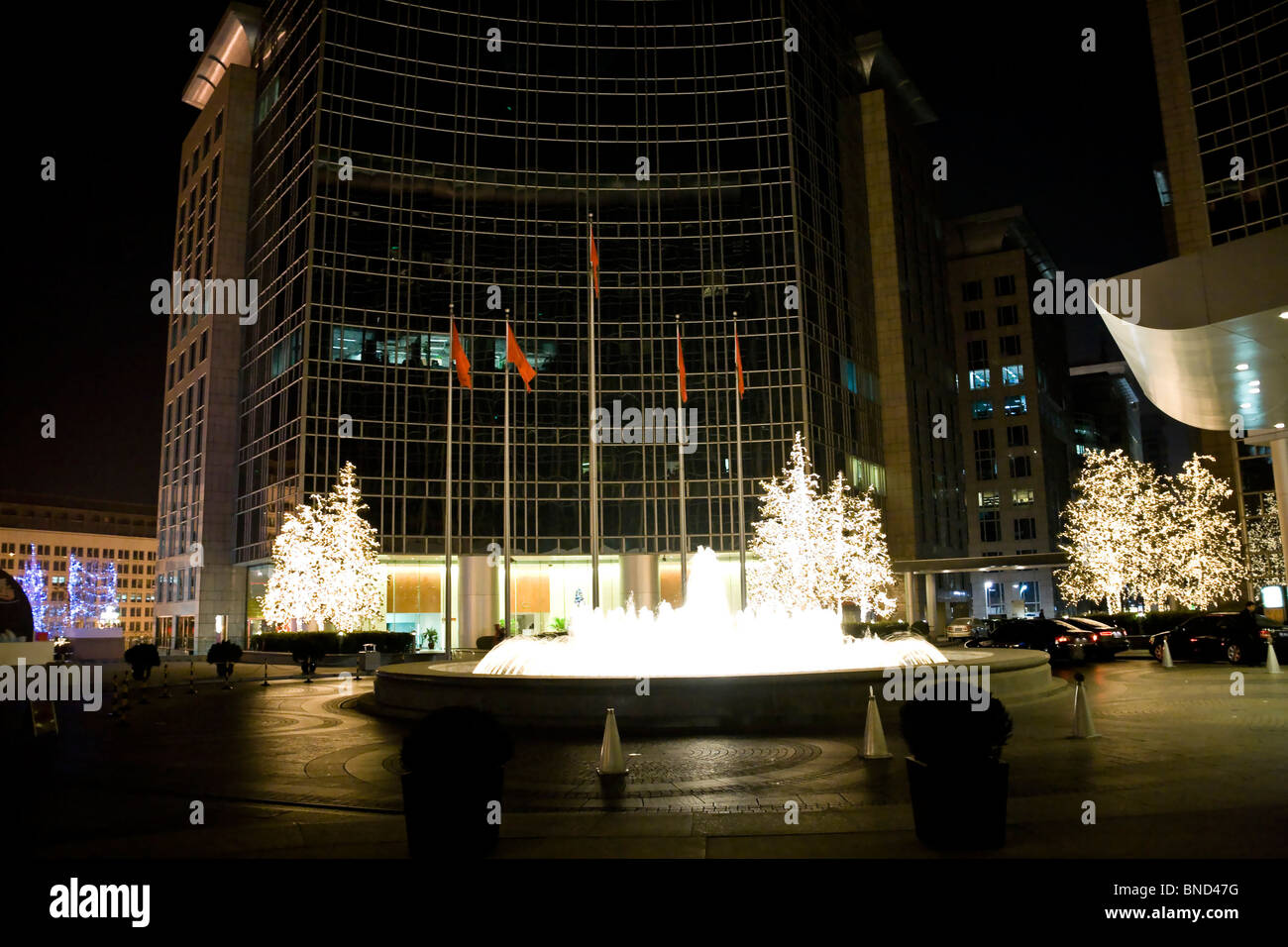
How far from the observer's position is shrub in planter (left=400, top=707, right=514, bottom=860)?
7.30m

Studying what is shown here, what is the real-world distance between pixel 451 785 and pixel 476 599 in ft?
139

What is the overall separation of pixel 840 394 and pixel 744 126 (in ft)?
68.2

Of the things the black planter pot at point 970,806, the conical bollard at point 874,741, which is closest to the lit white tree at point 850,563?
the conical bollard at point 874,741

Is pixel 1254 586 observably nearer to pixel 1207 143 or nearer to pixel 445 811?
pixel 1207 143

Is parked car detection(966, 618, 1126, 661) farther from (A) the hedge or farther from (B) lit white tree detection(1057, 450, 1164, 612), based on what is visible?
(A) the hedge

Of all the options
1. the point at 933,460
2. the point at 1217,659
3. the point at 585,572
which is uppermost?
the point at 933,460

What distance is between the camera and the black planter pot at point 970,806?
24.0ft

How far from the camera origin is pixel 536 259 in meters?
66.5

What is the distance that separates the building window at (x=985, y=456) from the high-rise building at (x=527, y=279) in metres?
40.0

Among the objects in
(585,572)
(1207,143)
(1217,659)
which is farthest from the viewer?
(585,572)

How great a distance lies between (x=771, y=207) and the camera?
66.7 m

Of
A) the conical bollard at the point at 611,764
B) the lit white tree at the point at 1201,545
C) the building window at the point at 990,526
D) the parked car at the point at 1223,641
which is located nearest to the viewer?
the conical bollard at the point at 611,764

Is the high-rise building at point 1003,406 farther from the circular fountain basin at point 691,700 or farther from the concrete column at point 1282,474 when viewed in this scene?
the circular fountain basin at point 691,700
